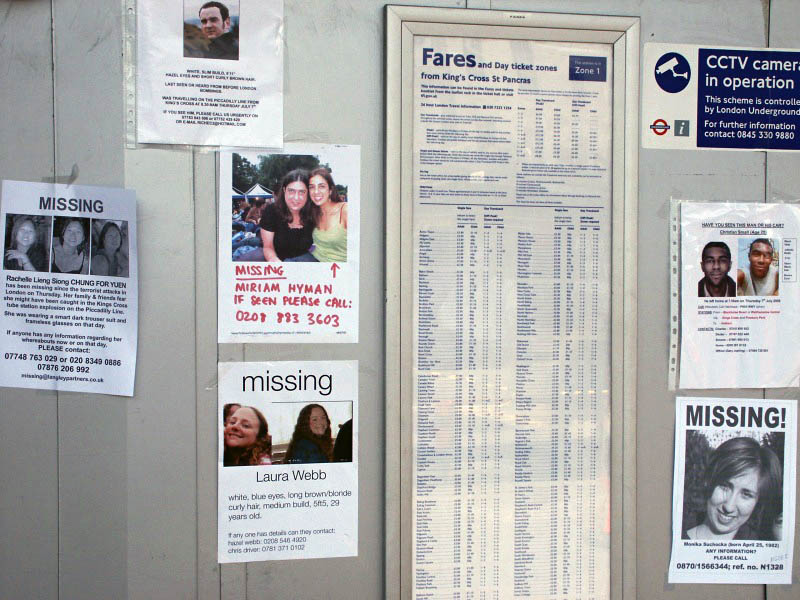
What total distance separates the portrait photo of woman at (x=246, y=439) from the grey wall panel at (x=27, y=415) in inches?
17.6

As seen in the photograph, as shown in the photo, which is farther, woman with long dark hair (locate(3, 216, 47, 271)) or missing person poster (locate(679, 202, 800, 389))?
missing person poster (locate(679, 202, 800, 389))

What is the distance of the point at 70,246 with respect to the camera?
1.79 metres

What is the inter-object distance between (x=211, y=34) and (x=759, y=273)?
1.64m

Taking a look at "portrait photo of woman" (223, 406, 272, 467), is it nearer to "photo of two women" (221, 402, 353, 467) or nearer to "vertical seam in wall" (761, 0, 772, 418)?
"photo of two women" (221, 402, 353, 467)

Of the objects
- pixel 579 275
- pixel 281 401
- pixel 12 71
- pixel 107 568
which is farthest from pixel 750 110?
pixel 107 568

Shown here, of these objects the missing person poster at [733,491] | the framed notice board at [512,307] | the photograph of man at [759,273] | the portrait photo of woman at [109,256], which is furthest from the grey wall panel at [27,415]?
the photograph of man at [759,273]

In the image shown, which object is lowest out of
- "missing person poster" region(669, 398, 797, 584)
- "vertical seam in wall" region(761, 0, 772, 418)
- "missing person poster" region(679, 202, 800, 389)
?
"missing person poster" region(669, 398, 797, 584)

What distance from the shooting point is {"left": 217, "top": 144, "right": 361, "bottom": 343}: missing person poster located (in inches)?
71.4

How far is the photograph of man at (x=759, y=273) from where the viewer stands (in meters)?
1.95

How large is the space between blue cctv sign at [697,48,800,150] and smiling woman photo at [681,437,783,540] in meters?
0.86

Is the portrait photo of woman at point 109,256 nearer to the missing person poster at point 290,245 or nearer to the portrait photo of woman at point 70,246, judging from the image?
the portrait photo of woman at point 70,246

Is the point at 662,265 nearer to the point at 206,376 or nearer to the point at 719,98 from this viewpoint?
the point at 719,98

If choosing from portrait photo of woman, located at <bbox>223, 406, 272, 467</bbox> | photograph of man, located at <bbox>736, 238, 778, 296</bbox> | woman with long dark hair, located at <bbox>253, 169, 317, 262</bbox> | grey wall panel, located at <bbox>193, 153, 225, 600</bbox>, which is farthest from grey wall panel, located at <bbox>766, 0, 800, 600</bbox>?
grey wall panel, located at <bbox>193, 153, 225, 600</bbox>

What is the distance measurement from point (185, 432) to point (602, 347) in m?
1.15
